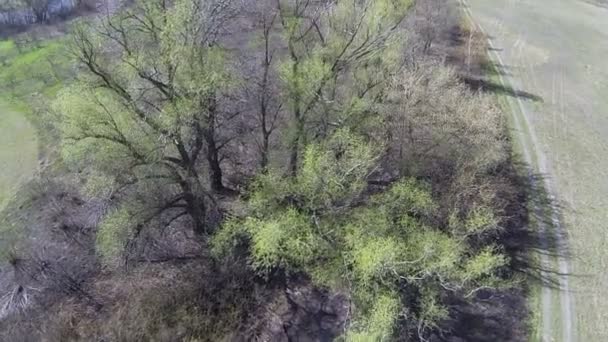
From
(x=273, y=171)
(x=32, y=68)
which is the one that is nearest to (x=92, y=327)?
(x=273, y=171)

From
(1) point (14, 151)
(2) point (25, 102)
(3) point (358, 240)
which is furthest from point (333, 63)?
(2) point (25, 102)

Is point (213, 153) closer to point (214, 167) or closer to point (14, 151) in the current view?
point (214, 167)

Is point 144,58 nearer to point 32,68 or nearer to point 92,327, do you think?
point 92,327

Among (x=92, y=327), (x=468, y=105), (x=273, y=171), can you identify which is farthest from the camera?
(x=468, y=105)

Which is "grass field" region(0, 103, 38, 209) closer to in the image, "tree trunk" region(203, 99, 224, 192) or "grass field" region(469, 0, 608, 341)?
"tree trunk" region(203, 99, 224, 192)

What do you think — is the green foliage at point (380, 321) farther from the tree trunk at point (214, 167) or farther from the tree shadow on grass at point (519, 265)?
the tree trunk at point (214, 167)

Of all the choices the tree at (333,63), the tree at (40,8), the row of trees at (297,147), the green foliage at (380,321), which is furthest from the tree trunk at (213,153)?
the tree at (40,8)
